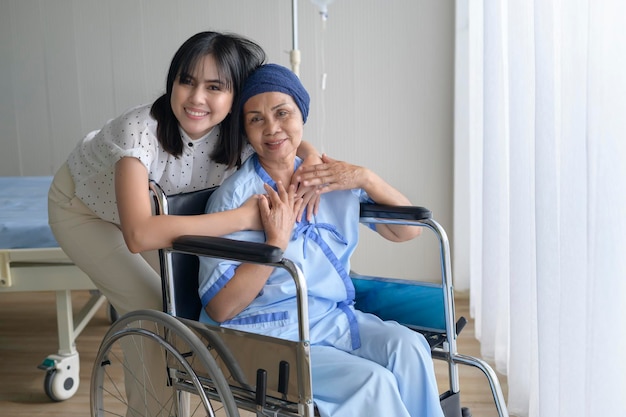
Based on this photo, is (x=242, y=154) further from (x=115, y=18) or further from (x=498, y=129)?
(x=115, y=18)

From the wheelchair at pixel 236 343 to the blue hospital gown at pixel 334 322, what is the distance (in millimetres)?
67

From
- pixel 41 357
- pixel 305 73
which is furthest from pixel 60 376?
pixel 305 73

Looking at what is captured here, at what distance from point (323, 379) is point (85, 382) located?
160 cm

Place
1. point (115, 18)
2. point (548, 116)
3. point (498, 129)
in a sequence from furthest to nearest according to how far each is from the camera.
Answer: point (115, 18), point (498, 129), point (548, 116)

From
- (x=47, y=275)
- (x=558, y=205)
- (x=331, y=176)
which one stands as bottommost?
(x=47, y=275)

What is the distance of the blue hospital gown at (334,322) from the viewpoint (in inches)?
59.4

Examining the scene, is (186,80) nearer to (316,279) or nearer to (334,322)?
(316,279)

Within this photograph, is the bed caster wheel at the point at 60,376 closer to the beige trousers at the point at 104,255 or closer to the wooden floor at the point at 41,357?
the wooden floor at the point at 41,357

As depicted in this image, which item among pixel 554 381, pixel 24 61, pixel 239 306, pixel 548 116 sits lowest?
pixel 554 381

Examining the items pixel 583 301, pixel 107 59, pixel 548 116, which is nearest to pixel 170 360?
pixel 583 301

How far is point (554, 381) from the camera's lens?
2.05 metres

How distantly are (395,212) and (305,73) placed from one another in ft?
7.53

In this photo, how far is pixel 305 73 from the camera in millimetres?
4000

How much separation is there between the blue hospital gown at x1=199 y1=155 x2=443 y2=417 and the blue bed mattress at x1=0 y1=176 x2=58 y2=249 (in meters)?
1.05
